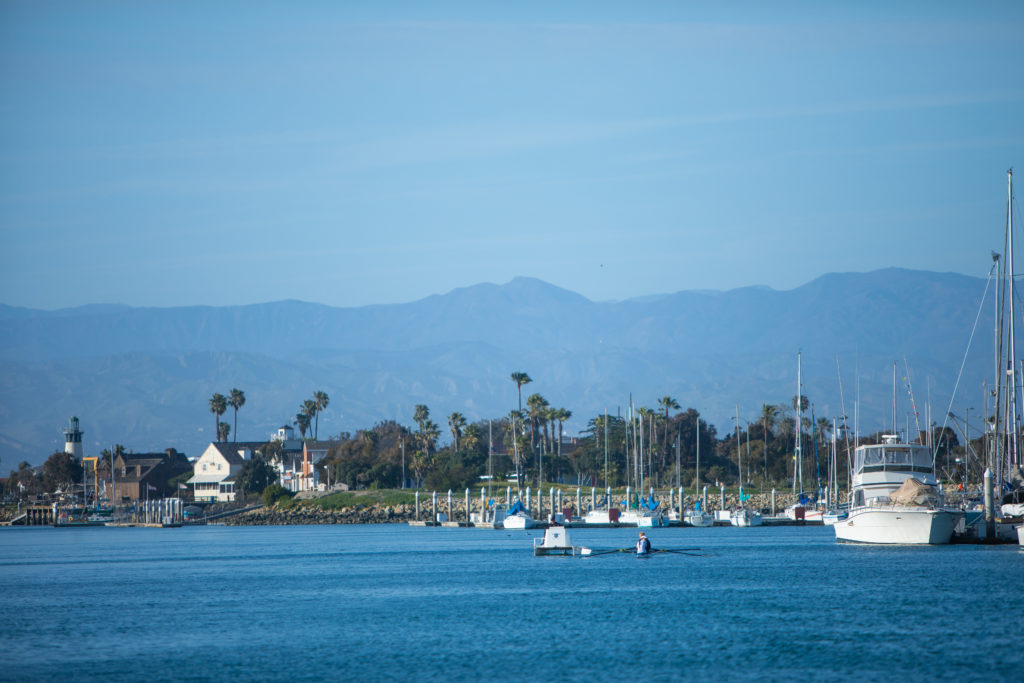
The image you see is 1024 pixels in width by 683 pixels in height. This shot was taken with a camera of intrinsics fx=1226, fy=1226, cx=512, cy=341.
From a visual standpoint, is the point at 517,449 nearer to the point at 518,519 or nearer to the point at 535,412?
the point at 535,412

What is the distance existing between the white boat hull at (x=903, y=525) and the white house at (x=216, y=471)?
423ft

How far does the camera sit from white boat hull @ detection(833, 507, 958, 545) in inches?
2618

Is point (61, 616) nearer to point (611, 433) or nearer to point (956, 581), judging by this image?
point (956, 581)

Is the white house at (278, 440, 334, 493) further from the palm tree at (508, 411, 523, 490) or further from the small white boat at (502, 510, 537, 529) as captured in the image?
the small white boat at (502, 510, 537, 529)

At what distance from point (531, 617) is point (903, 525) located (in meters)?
29.0

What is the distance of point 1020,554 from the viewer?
2539 inches

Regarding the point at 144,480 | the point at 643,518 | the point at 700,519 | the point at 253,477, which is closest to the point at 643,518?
the point at 643,518

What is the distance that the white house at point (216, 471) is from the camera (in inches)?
7293

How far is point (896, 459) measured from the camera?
239 ft

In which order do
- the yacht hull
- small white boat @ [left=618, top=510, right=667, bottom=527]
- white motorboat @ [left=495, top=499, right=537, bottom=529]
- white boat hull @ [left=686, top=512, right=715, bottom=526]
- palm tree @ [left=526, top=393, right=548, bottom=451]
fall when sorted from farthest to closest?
palm tree @ [left=526, top=393, right=548, bottom=451]
white motorboat @ [left=495, top=499, right=537, bottom=529]
white boat hull @ [left=686, top=512, right=715, bottom=526]
the yacht hull
small white boat @ [left=618, top=510, right=667, bottom=527]

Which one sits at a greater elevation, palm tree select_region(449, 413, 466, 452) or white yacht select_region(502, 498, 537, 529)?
palm tree select_region(449, 413, 466, 452)

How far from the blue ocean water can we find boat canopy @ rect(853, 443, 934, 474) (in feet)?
16.1

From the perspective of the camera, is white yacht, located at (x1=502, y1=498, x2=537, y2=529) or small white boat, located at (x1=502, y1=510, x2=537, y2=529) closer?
small white boat, located at (x1=502, y1=510, x2=537, y2=529)

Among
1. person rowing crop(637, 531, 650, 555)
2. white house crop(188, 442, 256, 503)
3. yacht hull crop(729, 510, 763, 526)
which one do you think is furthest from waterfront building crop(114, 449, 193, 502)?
person rowing crop(637, 531, 650, 555)
